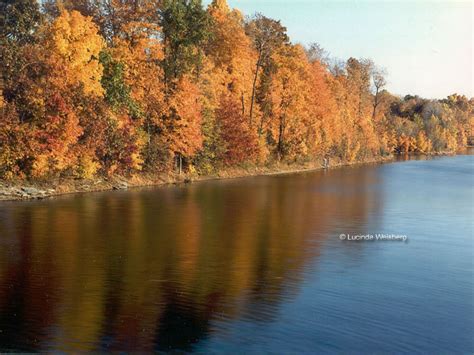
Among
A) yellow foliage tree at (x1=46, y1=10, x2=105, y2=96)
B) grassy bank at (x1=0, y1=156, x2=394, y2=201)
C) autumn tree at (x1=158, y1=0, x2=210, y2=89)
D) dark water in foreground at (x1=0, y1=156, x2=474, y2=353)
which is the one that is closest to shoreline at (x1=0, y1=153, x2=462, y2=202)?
grassy bank at (x1=0, y1=156, x2=394, y2=201)

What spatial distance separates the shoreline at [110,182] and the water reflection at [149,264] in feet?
8.58

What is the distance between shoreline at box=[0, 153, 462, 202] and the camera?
137 ft

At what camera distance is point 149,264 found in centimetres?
2316

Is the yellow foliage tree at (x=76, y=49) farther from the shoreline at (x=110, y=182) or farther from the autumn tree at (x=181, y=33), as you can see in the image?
the autumn tree at (x=181, y=33)

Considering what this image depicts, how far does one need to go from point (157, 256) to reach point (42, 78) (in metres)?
25.5

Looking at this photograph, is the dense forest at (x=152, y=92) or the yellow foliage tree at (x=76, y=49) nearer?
the dense forest at (x=152, y=92)

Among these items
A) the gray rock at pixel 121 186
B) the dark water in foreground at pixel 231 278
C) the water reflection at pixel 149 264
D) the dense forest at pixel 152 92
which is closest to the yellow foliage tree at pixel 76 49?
the dense forest at pixel 152 92

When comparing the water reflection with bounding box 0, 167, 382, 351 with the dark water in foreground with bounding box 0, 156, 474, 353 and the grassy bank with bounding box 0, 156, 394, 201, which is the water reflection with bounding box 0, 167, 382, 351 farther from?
the grassy bank with bounding box 0, 156, 394, 201

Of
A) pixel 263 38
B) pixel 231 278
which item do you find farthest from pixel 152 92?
pixel 231 278

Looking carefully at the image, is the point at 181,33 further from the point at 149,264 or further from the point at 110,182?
the point at 149,264

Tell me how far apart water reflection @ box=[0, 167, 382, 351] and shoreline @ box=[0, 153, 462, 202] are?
8.58 ft

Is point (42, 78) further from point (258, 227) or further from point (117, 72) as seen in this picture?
point (258, 227)

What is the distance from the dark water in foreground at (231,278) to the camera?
15281 mm

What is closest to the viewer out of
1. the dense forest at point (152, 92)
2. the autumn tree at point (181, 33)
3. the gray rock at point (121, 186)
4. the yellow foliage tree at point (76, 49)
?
the dense forest at point (152, 92)
